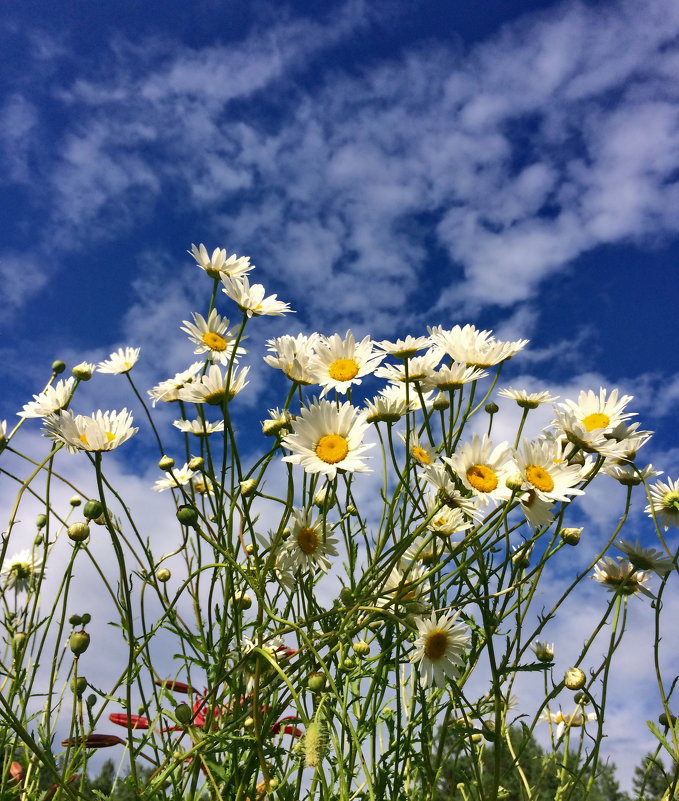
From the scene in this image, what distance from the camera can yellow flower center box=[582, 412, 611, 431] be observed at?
56.7 inches

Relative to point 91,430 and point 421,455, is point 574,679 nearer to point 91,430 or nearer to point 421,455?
point 421,455

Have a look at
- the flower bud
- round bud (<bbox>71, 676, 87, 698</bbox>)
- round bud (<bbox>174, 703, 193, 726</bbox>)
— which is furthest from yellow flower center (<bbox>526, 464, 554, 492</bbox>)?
round bud (<bbox>71, 676, 87, 698</bbox>)

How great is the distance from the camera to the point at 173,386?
161 centimetres

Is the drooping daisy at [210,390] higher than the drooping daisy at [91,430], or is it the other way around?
the drooping daisy at [210,390]

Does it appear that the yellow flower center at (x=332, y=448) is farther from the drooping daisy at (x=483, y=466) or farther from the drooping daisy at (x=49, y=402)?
the drooping daisy at (x=49, y=402)

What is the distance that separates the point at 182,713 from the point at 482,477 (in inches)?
29.0

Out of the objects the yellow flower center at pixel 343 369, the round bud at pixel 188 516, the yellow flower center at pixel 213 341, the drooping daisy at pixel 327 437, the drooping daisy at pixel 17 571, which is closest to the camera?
the drooping daisy at pixel 327 437

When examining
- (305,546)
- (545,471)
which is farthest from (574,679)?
(305,546)

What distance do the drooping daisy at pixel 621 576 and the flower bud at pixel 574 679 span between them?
0.21 meters

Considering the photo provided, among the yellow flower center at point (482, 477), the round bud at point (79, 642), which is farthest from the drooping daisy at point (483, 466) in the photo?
the round bud at point (79, 642)

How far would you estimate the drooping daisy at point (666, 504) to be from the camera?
1.59 meters

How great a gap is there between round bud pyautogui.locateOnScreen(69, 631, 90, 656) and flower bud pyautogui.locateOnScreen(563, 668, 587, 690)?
1008 millimetres

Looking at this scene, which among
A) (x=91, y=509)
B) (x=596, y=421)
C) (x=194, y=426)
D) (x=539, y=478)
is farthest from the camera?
(x=194, y=426)

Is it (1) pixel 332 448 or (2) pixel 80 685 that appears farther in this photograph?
(2) pixel 80 685
